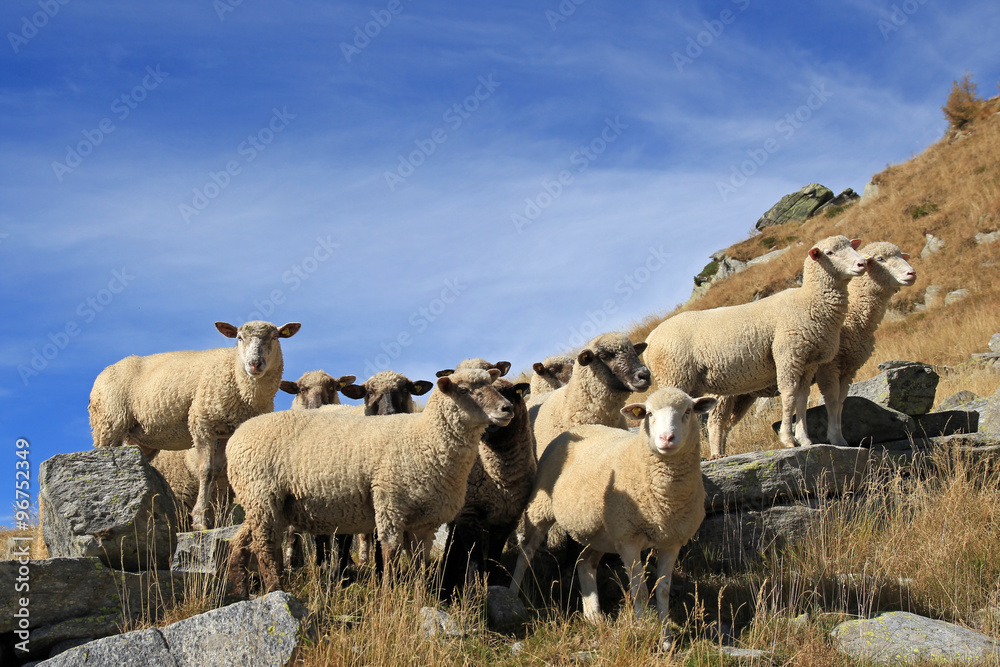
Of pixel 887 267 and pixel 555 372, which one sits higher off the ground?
pixel 887 267

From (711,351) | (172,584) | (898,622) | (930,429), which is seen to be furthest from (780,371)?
(172,584)

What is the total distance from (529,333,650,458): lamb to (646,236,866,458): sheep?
1.15 metres

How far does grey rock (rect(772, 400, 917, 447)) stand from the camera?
11.1m

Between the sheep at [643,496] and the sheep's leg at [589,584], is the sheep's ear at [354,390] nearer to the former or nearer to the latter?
the sheep at [643,496]

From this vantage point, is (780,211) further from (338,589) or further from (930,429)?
(338,589)

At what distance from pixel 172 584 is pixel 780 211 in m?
43.5

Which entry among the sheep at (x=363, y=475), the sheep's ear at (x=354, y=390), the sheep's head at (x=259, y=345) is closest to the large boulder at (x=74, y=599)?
the sheep at (x=363, y=475)

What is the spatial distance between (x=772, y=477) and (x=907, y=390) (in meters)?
3.82

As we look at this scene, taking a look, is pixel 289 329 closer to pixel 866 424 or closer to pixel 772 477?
pixel 772 477

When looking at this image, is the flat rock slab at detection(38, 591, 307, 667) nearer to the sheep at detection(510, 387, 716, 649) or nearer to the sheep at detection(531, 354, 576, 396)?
the sheep at detection(510, 387, 716, 649)

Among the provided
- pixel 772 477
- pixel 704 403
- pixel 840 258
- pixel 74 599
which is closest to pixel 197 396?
pixel 74 599

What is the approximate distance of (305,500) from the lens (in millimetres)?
7117

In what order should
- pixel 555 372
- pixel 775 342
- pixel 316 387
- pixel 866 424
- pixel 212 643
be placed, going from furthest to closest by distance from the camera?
pixel 555 372 < pixel 316 387 < pixel 866 424 < pixel 775 342 < pixel 212 643

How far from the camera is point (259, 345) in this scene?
396 inches
